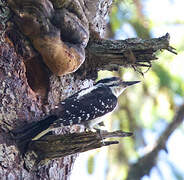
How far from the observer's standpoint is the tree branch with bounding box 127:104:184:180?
3.82 meters

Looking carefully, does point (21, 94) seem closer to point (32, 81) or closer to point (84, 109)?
point (32, 81)

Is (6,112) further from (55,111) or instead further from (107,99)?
(107,99)

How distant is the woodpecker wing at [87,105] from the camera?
122 inches

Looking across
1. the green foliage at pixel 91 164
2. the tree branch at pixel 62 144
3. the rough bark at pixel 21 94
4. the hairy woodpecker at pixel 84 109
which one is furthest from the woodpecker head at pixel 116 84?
the tree branch at pixel 62 144

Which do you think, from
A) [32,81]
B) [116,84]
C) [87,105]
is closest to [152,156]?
[116,84]

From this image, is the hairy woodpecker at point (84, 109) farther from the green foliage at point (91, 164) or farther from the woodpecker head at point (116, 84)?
the green foliage at point (91, 164)

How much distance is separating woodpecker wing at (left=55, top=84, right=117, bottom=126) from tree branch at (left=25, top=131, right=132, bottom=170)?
0.78 ft

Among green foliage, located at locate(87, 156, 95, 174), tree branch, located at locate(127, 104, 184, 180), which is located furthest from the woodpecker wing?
green foliage, located at locate(87, 156, 95, 174)

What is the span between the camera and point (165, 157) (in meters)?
4.10

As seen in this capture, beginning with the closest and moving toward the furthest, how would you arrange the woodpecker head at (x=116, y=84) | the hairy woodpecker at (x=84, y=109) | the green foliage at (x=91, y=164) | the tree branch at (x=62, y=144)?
the tree branch at (x=62, y=144)
the hairy woodpecker at (x=84, y=109)
the woodpecker head at (x=116, y=84)
the green foliage at (x=91, y=164)

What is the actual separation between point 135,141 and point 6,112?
7.27 feet

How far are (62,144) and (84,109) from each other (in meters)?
0.75

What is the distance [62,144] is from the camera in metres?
2.68

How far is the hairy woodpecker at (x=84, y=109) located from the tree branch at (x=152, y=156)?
1.79ft
